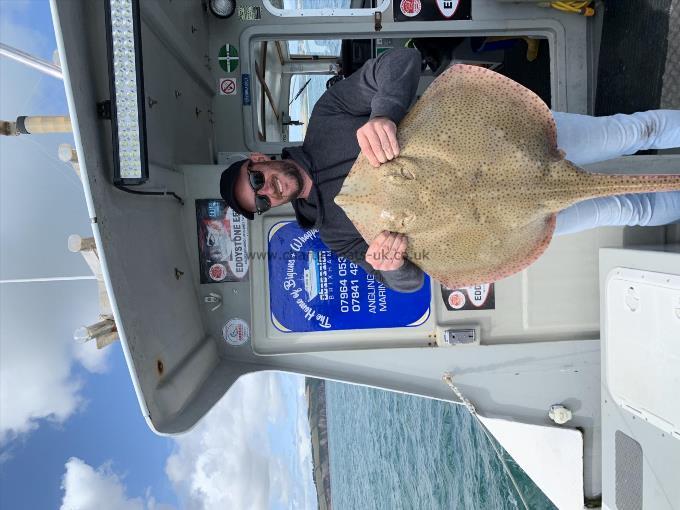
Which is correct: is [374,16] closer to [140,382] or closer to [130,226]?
[130,226]

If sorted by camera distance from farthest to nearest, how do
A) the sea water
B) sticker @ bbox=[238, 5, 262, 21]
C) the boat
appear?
the sea water < sticker @ bbox=[238, 5, 262, 21] < the boat

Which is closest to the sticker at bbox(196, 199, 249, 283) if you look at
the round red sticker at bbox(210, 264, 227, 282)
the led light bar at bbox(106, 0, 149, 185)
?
the round red sticker at bbox(210, 264, 227, 282)

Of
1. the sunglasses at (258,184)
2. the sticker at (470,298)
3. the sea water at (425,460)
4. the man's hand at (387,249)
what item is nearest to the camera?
the man's hand at (387,249)

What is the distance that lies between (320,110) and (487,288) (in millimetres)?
1613

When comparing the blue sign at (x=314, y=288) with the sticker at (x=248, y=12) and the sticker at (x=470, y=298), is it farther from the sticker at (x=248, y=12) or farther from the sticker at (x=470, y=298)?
the sticker at (x=248, y=12)

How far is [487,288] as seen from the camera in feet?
10.8

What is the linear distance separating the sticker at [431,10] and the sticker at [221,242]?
2226 millimetres

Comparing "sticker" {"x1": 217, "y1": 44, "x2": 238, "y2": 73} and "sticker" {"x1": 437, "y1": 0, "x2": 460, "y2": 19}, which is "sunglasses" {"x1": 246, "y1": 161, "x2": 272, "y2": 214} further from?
"sticker" {"x1": 437, "y1": 0, "x2": 460, "y2": 19}

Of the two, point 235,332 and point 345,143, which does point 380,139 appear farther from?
point 235,332

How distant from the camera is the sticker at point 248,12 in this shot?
3992mm

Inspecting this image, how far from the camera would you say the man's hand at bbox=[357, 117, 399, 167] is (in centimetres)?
206

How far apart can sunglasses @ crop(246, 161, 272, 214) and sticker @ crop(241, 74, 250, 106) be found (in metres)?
1.64

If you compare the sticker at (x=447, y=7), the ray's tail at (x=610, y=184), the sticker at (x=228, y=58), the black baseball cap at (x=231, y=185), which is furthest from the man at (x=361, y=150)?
the sticker at (x=447, y=7)

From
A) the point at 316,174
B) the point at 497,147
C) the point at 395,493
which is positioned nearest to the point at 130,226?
the point at 316,174
